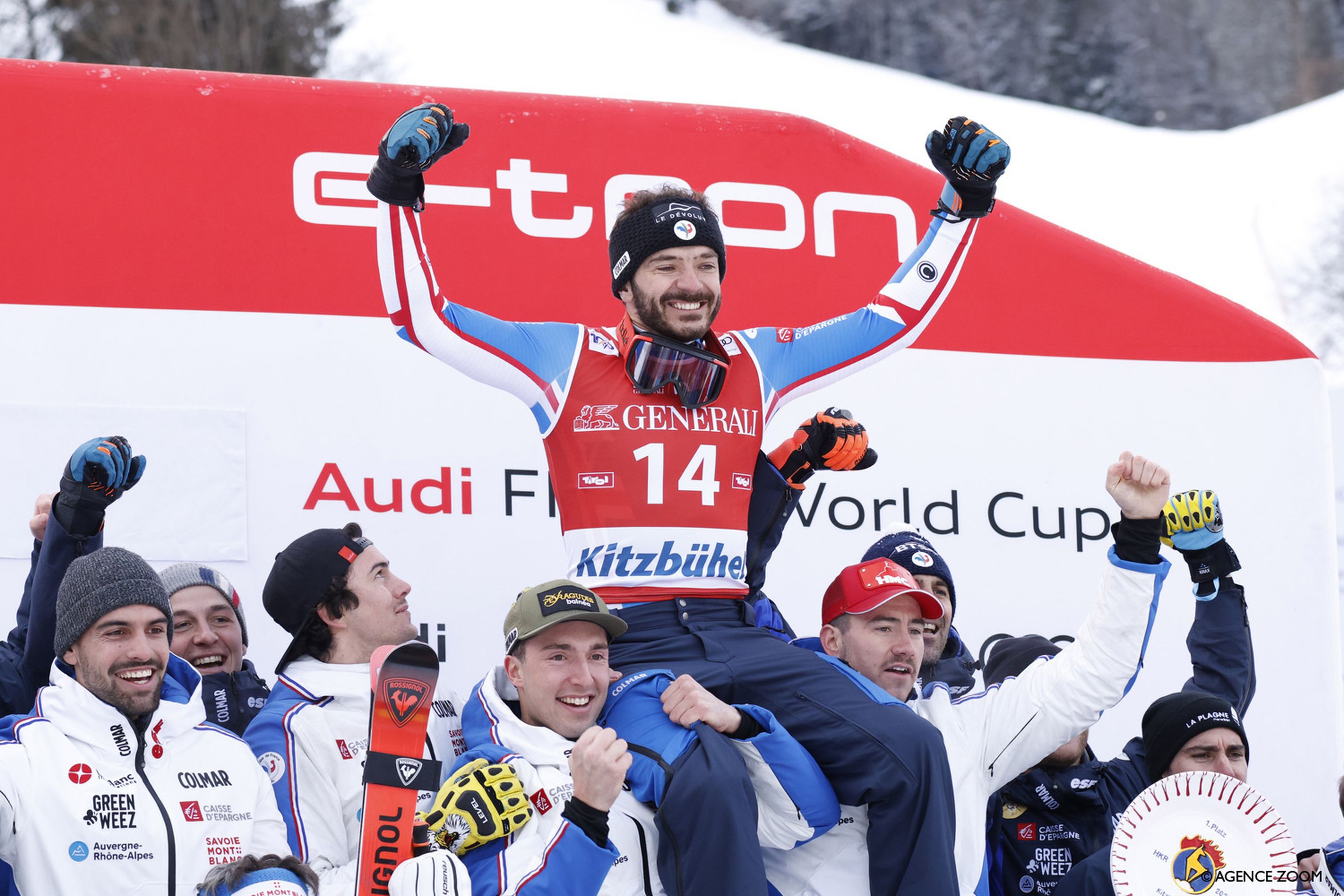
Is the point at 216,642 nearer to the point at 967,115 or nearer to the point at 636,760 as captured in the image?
the point at 636,760

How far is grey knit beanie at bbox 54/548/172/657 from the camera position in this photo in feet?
11.1

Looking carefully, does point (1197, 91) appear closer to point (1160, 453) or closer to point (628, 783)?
point (1160, 453)

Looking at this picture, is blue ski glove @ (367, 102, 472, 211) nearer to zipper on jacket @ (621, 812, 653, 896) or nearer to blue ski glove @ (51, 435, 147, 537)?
blue ski glove @ (51, 435, 147, 537)

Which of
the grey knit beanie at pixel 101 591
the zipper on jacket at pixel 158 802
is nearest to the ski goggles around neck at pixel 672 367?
the grey knit beanie at pixel 101 591

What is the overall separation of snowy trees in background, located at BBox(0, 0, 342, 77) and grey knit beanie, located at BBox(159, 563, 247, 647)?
15.5 metres

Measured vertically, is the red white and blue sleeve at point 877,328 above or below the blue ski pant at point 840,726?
above

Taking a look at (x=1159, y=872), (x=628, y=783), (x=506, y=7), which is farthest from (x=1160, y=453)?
(x=506, y=7)

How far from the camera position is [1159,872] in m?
3.56

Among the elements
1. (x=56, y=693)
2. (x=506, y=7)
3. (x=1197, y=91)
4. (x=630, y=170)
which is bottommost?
(x=56, y=693)

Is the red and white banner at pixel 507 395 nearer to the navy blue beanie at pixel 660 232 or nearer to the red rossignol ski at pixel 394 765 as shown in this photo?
the navy blue beanie at pixel 660 232

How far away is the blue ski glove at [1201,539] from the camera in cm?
442

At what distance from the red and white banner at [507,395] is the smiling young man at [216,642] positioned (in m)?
0.59

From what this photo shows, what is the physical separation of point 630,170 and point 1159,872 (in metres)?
3.08

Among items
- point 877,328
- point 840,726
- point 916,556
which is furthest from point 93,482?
point 916,556
